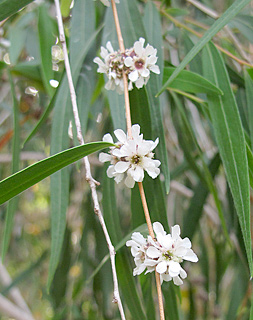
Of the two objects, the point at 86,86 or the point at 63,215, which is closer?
the point at 63,215

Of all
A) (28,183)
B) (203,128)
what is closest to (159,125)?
(28,183)

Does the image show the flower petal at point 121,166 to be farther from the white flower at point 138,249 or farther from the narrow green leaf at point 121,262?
the narrow green leaf at point 121,262

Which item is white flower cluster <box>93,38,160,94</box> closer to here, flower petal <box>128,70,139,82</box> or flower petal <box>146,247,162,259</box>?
Answer: flower petal <box>128,70,139,82</box>

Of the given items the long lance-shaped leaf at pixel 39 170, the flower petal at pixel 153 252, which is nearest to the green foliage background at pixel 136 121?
the long lance-shaped leaf at pixel 39 170

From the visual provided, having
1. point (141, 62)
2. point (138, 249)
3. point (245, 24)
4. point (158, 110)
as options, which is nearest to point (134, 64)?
point (141, 62)

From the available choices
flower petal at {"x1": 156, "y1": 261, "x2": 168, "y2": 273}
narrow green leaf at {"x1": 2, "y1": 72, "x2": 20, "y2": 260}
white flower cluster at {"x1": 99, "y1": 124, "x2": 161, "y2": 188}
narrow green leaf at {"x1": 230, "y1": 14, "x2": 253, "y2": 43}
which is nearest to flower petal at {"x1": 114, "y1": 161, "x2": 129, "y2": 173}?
white flower cluster at {"x1": 99, "y1": 124, "x2": 161, "y2": 188}

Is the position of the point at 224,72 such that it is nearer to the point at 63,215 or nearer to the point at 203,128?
the point at 63,215
